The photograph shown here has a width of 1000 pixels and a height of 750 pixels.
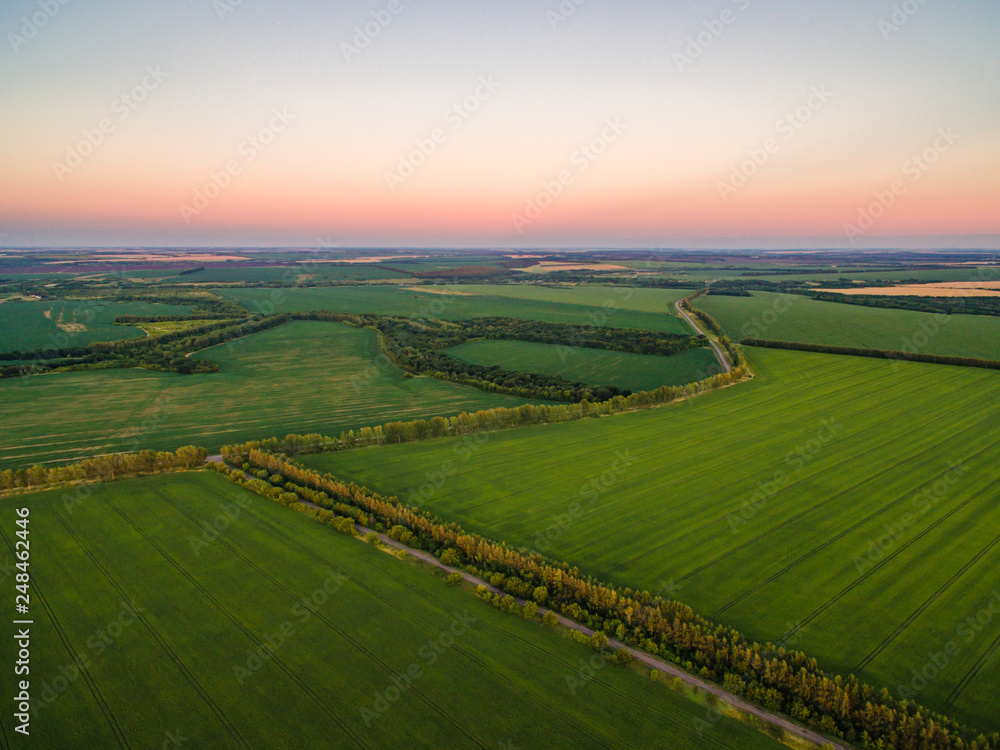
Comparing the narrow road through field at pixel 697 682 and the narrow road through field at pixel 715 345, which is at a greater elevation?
the narrow road through field at pixel 715 345

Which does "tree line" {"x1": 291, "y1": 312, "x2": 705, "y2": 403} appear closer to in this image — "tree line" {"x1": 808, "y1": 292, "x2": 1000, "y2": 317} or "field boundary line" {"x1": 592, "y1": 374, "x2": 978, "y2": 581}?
"field boundary line" {"x1": 592, "y1": 374, "x2": 978, "y2": 581}

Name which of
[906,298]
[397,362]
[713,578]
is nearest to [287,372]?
[397,362]

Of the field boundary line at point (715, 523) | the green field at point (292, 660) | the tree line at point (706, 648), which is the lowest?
the green field at point (292, 660)

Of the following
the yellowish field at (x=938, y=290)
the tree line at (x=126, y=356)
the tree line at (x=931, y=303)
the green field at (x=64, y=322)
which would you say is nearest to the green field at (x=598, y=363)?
the tree line at (x=126, y=356)

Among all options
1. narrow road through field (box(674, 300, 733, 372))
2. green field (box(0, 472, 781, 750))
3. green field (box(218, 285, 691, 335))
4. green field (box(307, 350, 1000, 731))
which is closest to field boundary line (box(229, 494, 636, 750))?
green field (box(0, 472, 781, 750))

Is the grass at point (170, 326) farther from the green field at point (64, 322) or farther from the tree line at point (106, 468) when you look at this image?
the tree line at point (106, 468)

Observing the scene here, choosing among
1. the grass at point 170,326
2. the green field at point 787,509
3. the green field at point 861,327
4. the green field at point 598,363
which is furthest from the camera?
the grass at point 170,326

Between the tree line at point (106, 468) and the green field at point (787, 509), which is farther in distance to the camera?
the tree line at point (106, 468)

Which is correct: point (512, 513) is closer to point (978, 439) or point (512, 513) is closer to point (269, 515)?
point (269, 515)
